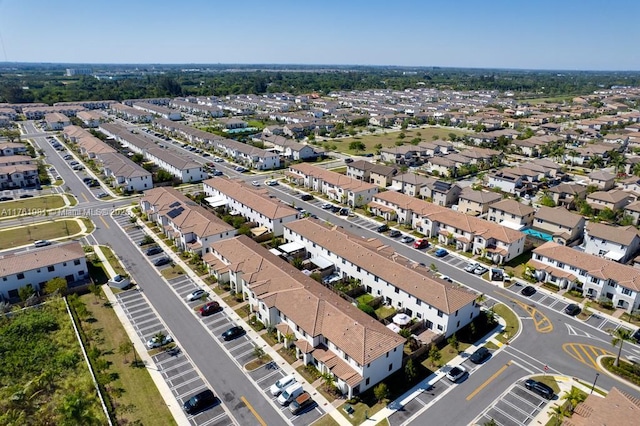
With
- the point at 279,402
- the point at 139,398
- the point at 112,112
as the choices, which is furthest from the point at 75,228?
the point at 112,112

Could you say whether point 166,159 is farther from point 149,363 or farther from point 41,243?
point 149,363

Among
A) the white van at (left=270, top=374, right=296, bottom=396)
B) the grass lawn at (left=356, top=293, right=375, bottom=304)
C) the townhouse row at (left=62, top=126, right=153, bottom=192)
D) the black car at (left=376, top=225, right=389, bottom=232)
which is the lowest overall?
the white van at (left=270, top=374, right=296, bottom=396)

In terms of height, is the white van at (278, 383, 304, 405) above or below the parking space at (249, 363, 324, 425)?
above

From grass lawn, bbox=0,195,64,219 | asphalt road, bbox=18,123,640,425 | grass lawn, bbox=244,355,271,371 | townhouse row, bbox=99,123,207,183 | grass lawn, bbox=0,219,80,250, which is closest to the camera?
asphalt road, bbox=18,123,640,425

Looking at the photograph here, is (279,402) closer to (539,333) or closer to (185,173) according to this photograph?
(539,333)

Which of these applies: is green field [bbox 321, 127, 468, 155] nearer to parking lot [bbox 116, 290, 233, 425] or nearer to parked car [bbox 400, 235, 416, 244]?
parked car [bbox 400, 235, 416, 244]

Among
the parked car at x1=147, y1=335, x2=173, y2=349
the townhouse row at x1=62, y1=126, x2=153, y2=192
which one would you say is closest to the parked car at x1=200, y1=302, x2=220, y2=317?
the parked car at x1=147, y1=335, x2=173, y2=349
